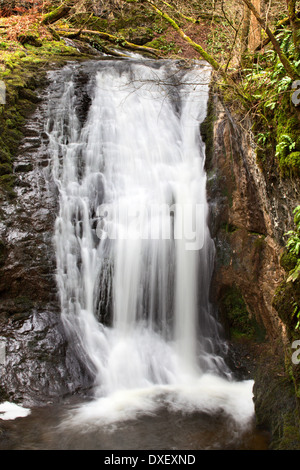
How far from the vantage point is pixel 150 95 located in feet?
30.4

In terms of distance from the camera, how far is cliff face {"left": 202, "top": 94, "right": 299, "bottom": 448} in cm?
595

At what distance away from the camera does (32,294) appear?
260 inches

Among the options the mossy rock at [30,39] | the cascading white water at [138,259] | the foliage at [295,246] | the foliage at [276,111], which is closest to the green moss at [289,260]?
the foliage at [295,246]

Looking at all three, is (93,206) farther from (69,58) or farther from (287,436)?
(69,58)

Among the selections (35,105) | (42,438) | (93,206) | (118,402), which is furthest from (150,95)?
(42,438)

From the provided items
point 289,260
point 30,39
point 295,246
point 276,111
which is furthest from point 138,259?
point 30,39

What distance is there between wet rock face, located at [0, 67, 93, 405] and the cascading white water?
0.25 metres

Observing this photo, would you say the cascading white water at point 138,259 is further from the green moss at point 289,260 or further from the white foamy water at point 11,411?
the green moss at point 289,260

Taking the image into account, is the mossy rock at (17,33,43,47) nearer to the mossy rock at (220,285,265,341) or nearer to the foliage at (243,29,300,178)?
the foliage at (243,29,300,178)

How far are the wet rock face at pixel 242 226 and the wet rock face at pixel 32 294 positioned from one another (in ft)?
10.4

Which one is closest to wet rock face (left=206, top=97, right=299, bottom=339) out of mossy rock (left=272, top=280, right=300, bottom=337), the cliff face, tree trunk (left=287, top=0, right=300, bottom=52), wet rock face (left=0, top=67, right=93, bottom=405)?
the cliff face

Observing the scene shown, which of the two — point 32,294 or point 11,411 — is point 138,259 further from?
point 11,411

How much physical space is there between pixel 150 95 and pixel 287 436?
795 centimetres

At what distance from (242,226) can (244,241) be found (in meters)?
0.30
